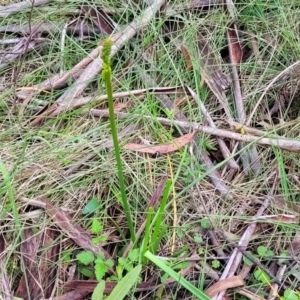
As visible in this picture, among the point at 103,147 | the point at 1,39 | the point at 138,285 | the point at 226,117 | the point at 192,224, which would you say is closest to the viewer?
the point at 138,285

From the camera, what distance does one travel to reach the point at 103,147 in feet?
5.75

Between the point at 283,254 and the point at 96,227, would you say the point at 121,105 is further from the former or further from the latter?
the point at 283,254

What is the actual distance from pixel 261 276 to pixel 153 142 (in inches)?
23.4

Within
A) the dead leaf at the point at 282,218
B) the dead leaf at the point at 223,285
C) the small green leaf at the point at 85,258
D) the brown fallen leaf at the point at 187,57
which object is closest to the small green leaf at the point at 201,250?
the dead leaf at the point at 223,285

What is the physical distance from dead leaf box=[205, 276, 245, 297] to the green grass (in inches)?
1.1

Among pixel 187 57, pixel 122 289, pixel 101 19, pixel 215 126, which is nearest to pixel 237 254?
pixel 122 289

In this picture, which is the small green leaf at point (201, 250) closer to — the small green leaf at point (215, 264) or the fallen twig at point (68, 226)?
the small green leaf at point (215, 264)

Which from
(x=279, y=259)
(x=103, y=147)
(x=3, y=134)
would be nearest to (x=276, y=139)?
(x=279, y=259)

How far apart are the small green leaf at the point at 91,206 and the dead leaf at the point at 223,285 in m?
0.43

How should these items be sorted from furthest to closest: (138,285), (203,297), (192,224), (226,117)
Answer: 1. (226,117)
2. (192,224)
3. (138,285)
4. (203,297)

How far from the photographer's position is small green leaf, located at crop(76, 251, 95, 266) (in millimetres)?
1488

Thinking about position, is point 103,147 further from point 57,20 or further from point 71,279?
point 57,20

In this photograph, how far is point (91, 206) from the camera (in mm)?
1623

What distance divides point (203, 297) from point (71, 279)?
40 centimetres
